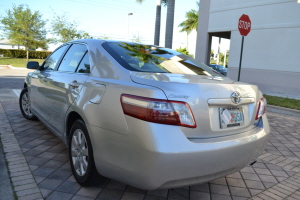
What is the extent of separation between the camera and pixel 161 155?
1.88 meters

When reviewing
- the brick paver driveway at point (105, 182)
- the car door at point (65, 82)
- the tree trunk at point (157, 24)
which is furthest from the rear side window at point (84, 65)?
the tree trunk at point (157, 24)

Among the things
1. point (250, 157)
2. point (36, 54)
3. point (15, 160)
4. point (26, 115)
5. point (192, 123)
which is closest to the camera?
point (192, 123)

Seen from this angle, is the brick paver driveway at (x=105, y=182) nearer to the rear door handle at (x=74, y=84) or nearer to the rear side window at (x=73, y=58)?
the rear door handle at (x=74, y=84)

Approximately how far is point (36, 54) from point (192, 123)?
40.8m

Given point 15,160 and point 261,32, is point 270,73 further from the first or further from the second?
point 15,160

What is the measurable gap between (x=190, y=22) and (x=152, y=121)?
44.3 m

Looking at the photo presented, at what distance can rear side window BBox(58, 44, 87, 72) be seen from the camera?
3120mm

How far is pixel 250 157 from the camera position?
8.08 feet

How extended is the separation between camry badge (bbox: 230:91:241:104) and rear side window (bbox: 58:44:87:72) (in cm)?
175

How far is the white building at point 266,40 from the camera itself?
456 inches

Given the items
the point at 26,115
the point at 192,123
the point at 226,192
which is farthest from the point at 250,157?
the point at 26,115

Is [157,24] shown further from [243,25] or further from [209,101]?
[209,101]

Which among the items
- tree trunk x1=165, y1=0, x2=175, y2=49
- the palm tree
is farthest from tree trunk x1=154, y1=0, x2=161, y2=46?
the palm tree

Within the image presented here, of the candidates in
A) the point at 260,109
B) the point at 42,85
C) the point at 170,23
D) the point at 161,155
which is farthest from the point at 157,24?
the point at 161,155
